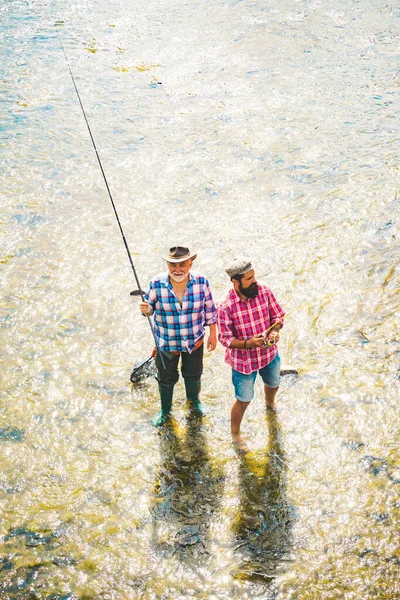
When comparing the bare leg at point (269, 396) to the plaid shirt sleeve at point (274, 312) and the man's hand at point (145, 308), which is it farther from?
the man's hand at point (145, 308)

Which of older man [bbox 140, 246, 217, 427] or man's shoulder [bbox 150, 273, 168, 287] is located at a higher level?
man's shoulder [bbox 150, 273, 168, 287]

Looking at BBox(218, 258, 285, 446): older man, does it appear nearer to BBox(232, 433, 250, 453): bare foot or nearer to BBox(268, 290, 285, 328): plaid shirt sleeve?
BBox(268, 290, 285, 328): plaid shirt sleeve

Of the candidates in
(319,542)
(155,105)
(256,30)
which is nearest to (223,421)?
(319,542)

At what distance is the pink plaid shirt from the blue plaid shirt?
0.31 metres

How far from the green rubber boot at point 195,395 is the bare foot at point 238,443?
52cm

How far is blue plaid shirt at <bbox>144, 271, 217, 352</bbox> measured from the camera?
451 cm

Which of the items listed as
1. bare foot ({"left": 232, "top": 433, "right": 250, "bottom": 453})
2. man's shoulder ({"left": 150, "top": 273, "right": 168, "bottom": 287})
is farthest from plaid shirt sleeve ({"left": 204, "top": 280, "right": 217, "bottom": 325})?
bare foot ({"left": 232, "top": 433, "right": 250, "bottom": 453})

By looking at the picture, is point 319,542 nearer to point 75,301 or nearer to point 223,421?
point 223,421

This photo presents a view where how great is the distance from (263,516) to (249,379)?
47.1 inches

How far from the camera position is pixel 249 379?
452 cm

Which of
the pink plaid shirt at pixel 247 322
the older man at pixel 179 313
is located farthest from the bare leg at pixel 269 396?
the older man at pixel 179 313

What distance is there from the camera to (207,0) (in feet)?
59.5

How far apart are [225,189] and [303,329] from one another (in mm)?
4157

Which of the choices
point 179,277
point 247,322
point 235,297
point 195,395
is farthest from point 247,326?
point 195,395
